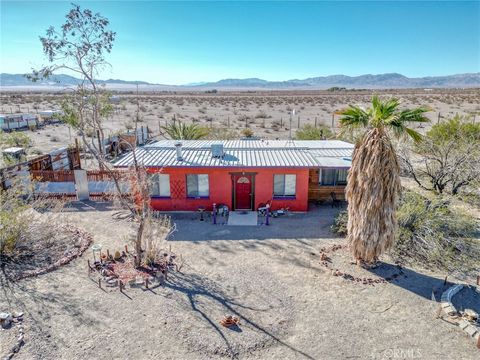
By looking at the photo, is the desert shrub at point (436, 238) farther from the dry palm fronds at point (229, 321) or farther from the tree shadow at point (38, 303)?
the tree shadow at point (38, 303)

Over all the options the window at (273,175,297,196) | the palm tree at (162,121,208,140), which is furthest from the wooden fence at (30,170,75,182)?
the window at (273,175,297,196)

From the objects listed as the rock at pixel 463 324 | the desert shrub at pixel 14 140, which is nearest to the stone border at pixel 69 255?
the rock at pixel 463 324

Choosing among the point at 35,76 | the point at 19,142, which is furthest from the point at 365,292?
the point at 19,142

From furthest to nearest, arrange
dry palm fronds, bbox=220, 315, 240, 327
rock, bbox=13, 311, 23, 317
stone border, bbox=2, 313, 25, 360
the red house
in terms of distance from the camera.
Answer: the red house
rock, bbox=13, 311, 23, 317
dry palm fronds, bbox=220, 315, 240, 327
stone border, bbox=2, 313, 25, 360

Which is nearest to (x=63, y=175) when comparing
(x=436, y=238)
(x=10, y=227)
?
→ (x=10, y=227)

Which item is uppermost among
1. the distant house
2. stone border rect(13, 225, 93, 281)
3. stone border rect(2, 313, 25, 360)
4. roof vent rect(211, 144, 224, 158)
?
roof vent rect(211, 144, 224, 158)

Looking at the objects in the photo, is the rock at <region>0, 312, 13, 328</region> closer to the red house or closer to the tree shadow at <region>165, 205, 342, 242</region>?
the tree shadow at <region>165, 205, 342, 242</region>

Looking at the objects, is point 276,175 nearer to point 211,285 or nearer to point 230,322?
point 211,285

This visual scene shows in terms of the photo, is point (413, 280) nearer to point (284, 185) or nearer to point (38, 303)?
point (284, 185)
